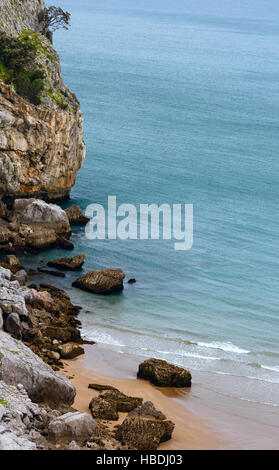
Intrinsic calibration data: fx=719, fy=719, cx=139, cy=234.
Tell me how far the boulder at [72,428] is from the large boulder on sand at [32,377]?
228cm

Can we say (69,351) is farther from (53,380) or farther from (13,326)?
(53,380)

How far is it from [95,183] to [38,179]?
14604 millimetres

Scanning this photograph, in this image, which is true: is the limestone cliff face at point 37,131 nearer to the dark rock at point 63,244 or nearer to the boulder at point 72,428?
the dark rock at point 63,244

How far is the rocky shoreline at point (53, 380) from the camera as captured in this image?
26.0m

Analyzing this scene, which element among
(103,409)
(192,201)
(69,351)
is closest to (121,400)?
(103,409)

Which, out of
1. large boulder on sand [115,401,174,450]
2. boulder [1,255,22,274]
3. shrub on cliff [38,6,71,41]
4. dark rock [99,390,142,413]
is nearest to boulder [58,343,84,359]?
dark rock [99,390,142,413]

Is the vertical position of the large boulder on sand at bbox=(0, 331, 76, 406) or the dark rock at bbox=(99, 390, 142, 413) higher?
the large boulder on sand at bbox=(0, 331, 76, 406)

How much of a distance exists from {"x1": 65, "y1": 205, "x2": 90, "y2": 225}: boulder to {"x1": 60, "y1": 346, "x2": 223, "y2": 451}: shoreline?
2476 cm

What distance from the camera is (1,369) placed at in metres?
28.5

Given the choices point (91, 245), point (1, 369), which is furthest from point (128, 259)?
point (1, 369)

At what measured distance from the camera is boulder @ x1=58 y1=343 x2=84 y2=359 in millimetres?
36897

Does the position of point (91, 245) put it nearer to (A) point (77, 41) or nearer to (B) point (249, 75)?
(B) point (249, 75)

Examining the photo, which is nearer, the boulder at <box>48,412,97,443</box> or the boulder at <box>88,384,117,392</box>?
the boulder at <box>48,412,97,443</box>

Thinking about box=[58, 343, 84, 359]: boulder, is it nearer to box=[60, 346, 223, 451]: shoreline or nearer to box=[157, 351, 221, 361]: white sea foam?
box=[60, 346, 223, 451]: shoreline
